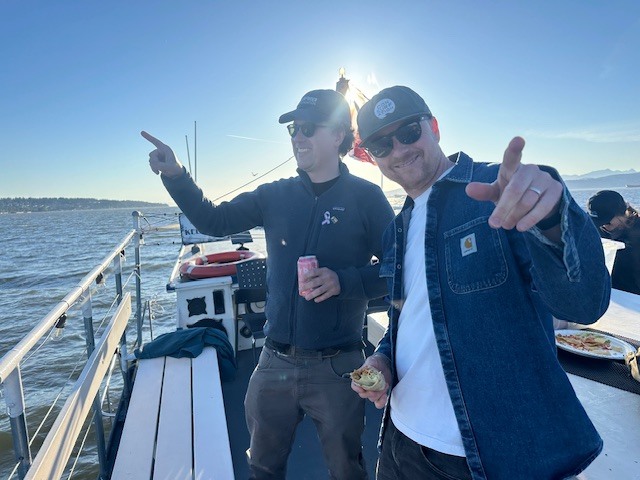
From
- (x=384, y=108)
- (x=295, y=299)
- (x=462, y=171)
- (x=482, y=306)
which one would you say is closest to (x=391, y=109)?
(x=384, y=108)

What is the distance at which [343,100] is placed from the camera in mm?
2250

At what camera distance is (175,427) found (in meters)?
2.68

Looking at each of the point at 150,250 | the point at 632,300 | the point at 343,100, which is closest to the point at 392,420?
the point at 343,100

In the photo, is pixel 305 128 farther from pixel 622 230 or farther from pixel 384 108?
pixel 622 230

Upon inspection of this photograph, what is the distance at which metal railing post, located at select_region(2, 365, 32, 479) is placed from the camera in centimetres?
148

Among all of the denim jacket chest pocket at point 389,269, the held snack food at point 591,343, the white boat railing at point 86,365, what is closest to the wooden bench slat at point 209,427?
the white boat railing at point 86,365

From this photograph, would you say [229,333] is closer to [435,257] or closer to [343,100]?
[343,100]

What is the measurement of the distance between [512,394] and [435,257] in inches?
17.1

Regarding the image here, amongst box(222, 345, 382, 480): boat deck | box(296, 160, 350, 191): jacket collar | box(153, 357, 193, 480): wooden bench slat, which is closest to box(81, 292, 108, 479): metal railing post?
box(153, 357, 193, 480): wooden bench slat

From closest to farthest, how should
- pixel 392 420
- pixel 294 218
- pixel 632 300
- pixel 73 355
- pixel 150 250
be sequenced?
pixel 392 420
pixel 294 218
pixel 632 300
pixel 73 355
pixel 150 250

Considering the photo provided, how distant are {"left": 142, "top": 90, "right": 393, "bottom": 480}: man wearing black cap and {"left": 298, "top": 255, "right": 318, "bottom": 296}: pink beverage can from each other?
1.7 inches

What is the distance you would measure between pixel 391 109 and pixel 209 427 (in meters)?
2.34

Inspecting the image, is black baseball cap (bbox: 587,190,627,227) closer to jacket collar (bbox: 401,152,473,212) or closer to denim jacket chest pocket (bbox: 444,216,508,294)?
jacket collar (bbox: 401,152,473,212)

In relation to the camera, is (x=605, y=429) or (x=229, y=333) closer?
(x=605, y=429)
